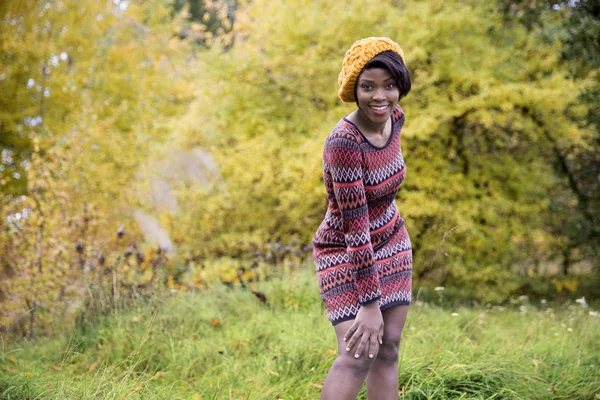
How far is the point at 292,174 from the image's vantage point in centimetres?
593

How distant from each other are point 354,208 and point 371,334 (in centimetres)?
44

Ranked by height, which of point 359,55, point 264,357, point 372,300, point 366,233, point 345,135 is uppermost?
point 359,55

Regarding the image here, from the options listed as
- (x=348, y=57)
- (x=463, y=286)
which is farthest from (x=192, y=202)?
(x=348, y=57)

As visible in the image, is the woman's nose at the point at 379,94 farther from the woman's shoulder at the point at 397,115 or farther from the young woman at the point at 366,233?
the woman's shoulder at the point at 397,115

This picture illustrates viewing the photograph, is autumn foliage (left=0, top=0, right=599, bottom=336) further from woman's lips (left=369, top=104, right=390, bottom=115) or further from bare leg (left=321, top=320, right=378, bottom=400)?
woman's lips (left=369, top=104, right=390, bottom=115)

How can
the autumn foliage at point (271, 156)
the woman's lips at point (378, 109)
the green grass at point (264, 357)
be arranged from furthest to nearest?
the autumn foliage at point (271, 156) → the green grass at point (264, 357) → the woman's lips at point (378, 109)


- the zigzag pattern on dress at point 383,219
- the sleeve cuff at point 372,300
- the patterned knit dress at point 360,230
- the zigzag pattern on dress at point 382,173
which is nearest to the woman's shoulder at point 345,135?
the patterned knit dress at point 360,230

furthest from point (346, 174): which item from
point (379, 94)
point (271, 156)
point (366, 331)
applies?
point (271, 156)

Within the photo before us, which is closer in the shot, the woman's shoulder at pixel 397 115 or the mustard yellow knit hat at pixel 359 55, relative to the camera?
the mustard yellow knit hat at pixel 359 55

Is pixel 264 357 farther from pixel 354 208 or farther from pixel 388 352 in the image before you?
pixel 354 208

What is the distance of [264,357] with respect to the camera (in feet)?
10.7

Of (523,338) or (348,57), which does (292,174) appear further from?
(348,57)

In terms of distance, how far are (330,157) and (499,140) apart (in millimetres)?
5178

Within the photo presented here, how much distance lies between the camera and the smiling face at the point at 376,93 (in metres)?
2.04
